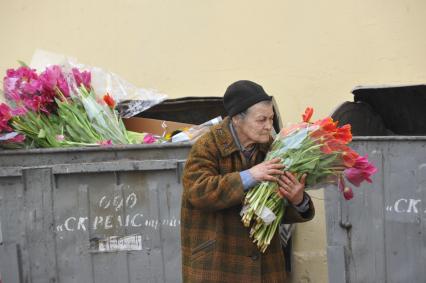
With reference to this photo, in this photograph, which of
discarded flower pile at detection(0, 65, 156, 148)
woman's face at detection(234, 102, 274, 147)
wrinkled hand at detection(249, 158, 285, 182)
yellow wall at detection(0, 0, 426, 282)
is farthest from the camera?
yellow wall at detection(0, 0, 426, 282)

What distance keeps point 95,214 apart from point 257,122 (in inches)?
67.9

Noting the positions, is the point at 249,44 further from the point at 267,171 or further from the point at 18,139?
the point at 267,171

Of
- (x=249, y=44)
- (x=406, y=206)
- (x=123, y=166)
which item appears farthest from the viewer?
(x=249, y=44)

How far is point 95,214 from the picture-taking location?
13.5 ft

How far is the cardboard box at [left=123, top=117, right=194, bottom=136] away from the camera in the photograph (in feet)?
16.0

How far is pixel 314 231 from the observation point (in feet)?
18.0

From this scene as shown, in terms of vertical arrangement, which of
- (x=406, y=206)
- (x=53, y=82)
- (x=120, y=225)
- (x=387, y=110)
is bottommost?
(x=120, y=225)

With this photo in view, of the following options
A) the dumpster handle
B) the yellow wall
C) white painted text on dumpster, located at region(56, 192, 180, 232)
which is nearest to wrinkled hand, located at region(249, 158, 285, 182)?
the dumpster handle

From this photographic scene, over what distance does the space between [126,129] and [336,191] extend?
6.08 ft

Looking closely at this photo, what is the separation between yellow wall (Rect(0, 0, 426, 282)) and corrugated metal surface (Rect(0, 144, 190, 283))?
1.68 m

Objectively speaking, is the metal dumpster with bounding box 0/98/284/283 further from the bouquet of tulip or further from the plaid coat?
the bouquet of tulip

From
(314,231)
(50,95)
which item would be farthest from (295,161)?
(314,231)

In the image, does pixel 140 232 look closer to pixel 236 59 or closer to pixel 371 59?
pixel 236 59

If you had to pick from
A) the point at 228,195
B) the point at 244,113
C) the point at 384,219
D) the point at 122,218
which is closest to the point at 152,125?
the point at 122,218
